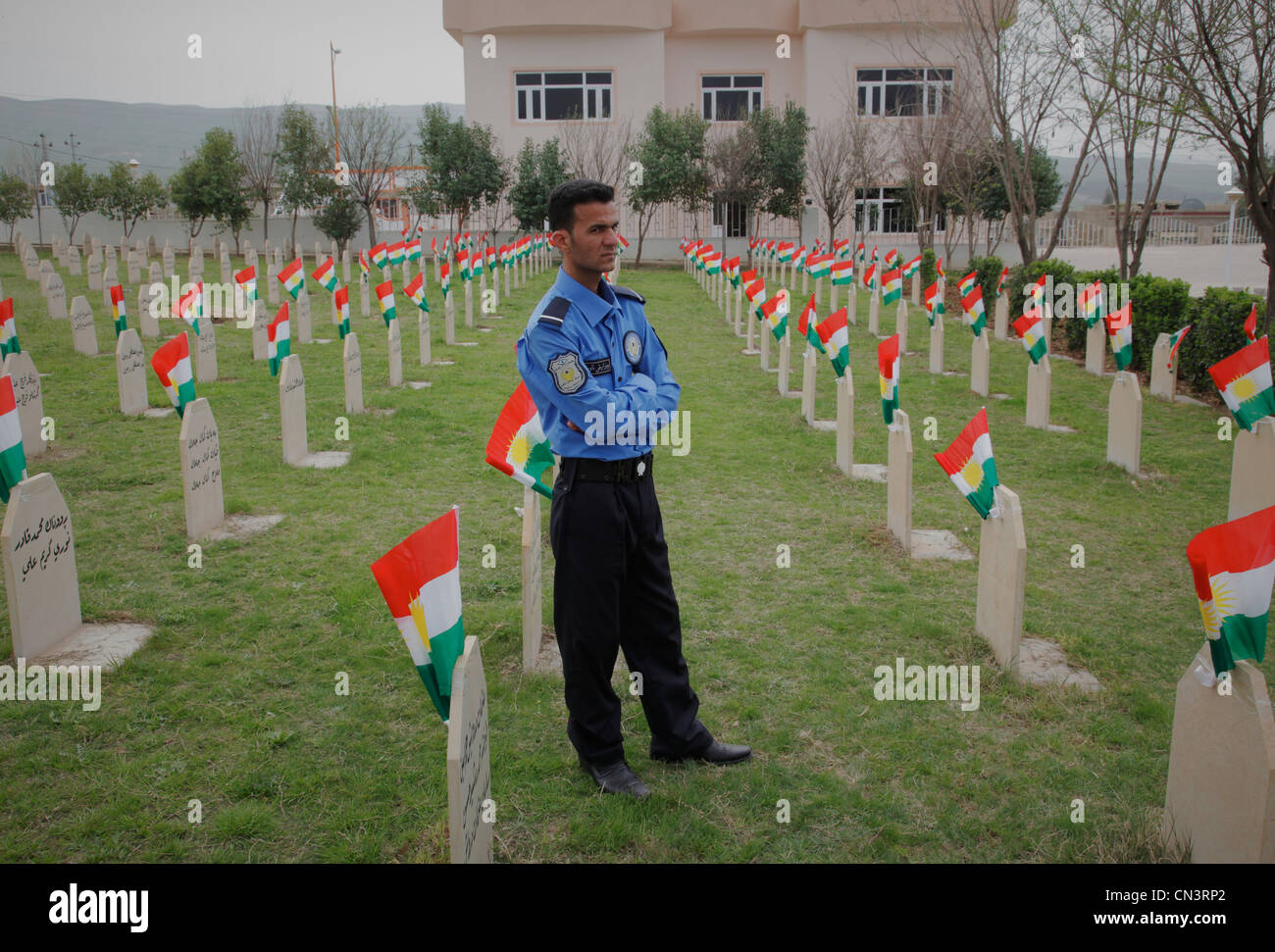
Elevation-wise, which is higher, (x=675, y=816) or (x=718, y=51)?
(x=718, y=51)

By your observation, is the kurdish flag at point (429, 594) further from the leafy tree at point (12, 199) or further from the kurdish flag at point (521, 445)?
the leafy tree at point (12, 199)

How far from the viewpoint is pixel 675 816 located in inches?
139

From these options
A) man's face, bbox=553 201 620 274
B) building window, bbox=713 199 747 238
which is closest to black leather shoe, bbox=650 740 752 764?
man's face, bbox=553 201 620 274

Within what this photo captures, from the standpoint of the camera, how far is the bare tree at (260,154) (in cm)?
3550

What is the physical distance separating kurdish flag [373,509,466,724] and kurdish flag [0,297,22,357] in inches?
330

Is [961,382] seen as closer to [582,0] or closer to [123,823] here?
[123,823]

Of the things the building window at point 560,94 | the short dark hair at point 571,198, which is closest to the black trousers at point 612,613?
the short dark hair at point 571,198

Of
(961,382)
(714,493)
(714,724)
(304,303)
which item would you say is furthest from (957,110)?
(714,724)

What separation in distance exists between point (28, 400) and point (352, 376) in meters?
2.87

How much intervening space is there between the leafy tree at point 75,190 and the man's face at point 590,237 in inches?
1458

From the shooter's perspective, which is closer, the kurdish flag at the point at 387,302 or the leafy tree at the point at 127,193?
the kurdish flag at the point at 387,302

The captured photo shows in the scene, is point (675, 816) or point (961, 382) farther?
point (961, 382)

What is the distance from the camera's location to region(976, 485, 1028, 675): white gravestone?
467 cm

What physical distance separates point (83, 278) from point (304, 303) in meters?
9.70
